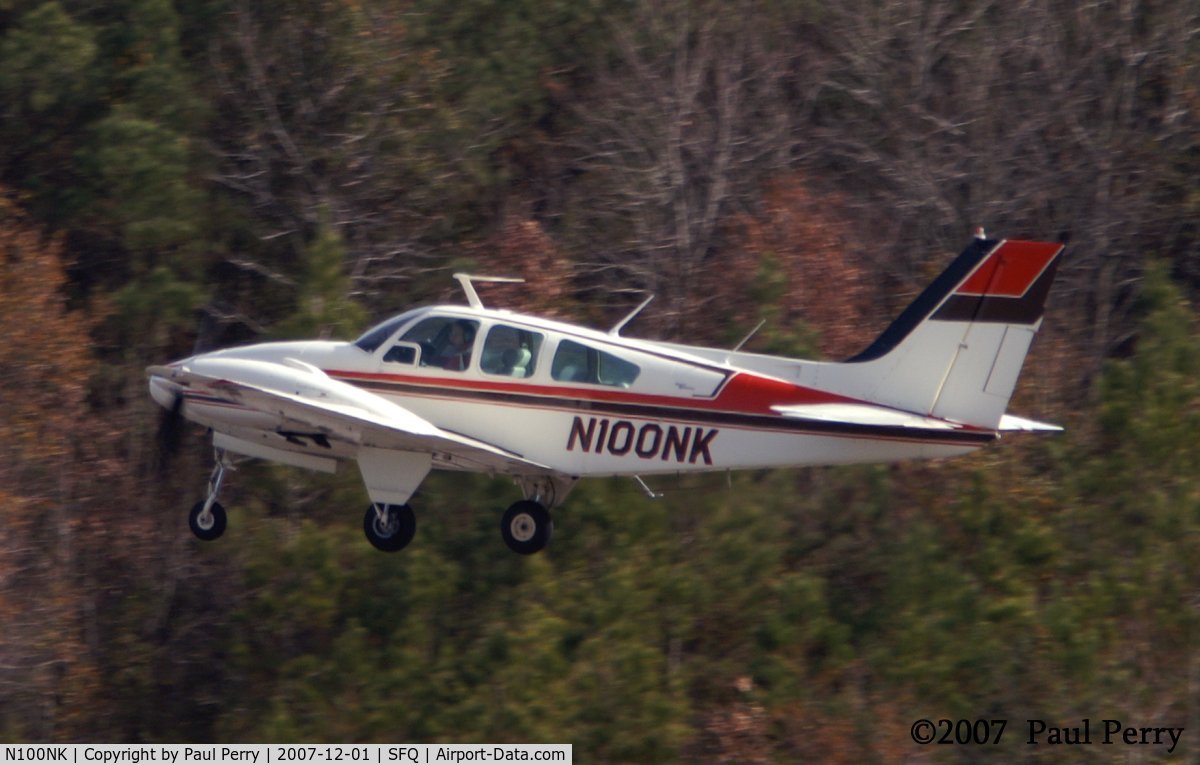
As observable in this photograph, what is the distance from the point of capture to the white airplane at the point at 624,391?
14195 millimetres

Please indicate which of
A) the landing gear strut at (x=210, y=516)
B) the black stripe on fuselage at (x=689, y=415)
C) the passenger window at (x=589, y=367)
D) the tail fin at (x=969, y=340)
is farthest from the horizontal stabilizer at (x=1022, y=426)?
the landing gear strut at (x=210, y=516)

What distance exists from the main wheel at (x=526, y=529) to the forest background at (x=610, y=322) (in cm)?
275

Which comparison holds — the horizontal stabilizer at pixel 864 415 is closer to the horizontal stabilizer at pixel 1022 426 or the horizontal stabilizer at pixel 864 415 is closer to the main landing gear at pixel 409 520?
the horizontal stabilizer at pixel 1022 426

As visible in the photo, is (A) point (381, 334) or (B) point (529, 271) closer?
(A) point (381, 334)

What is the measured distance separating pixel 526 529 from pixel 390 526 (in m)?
1.27

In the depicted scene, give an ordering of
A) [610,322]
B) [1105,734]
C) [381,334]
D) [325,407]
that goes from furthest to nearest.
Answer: [610,322], [1105,734], [381,334], [325,407]

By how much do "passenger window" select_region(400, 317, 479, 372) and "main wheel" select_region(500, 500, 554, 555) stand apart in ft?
4.78

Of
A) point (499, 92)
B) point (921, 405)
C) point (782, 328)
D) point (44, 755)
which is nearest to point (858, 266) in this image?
point (782, 328)

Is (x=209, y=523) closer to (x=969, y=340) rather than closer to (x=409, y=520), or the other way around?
(x=409, y=520)

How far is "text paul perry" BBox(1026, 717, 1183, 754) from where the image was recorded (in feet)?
58.3

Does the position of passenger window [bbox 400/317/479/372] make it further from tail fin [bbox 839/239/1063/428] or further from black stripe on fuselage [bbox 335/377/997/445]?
tail fin [bbox 839/239/1063/428]

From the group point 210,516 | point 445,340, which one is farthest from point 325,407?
point 210,516
